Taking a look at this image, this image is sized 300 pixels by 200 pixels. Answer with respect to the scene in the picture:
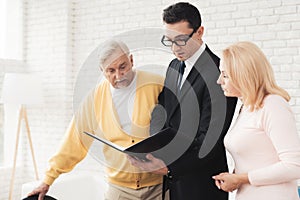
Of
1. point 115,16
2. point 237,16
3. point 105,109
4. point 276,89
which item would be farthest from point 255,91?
point 115,16

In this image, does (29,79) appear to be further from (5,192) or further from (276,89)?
(276,89)

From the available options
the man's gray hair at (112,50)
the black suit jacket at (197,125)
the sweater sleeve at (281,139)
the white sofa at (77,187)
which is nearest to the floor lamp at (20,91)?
the white sofa at (77,187)

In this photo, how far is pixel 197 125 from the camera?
1.83 m

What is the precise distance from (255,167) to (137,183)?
1.87 ft

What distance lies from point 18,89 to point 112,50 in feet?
8.02

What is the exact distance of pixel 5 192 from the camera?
4.52 meters

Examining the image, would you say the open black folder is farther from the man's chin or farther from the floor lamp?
the floor lamp

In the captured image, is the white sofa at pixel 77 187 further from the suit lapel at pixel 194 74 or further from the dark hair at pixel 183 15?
the dark hair at pixel 183 15

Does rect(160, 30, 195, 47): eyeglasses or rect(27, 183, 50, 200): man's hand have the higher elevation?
rect(160, 30, 195, 47): eyeglasses

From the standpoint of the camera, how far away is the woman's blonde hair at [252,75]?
169 centimetres

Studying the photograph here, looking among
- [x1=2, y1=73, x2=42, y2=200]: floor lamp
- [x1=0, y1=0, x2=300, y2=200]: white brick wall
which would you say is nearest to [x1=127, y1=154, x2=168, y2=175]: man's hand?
[x1=0, y1=0, x2=300, y2=200]: white brick wall

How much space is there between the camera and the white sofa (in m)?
3.80

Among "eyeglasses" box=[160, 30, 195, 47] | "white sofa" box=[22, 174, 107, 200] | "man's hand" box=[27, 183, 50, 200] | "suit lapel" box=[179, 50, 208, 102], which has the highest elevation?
"eyeglasses" box=[160, 30, 195, 47]

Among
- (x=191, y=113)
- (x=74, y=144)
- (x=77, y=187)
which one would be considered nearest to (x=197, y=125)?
(x=191, y=113)
